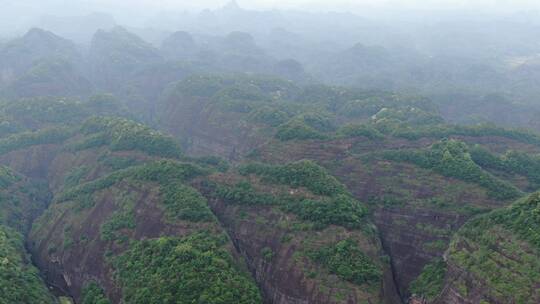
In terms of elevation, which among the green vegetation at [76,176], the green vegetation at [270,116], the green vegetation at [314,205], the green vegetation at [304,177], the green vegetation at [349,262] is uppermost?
the green vegetation at [304,177]

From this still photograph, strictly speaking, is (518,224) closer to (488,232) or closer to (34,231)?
(488,232)

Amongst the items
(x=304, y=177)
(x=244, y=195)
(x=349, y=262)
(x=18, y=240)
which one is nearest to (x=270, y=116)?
(x=304, y=177)

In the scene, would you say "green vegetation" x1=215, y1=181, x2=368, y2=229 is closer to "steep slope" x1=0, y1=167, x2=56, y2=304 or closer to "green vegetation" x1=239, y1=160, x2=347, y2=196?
"green vegetation" x1=239, y1=160, x2=347, y2=196

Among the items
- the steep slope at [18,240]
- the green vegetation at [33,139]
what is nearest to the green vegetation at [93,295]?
the steep slope at [18,240]

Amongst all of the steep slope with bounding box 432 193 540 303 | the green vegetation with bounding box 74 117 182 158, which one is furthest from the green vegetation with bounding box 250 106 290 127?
the steep slope with bounding box 432 193 540 303

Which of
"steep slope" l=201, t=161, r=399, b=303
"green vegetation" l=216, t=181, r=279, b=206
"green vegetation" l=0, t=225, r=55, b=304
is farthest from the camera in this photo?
"green vegetation" l=216, t=181, r=279, b=206

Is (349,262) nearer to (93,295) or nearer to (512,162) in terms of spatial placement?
(93,295)

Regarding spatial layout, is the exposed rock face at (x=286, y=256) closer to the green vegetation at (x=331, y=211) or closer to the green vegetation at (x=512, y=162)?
the green vegetation at (x=331, y=211)
